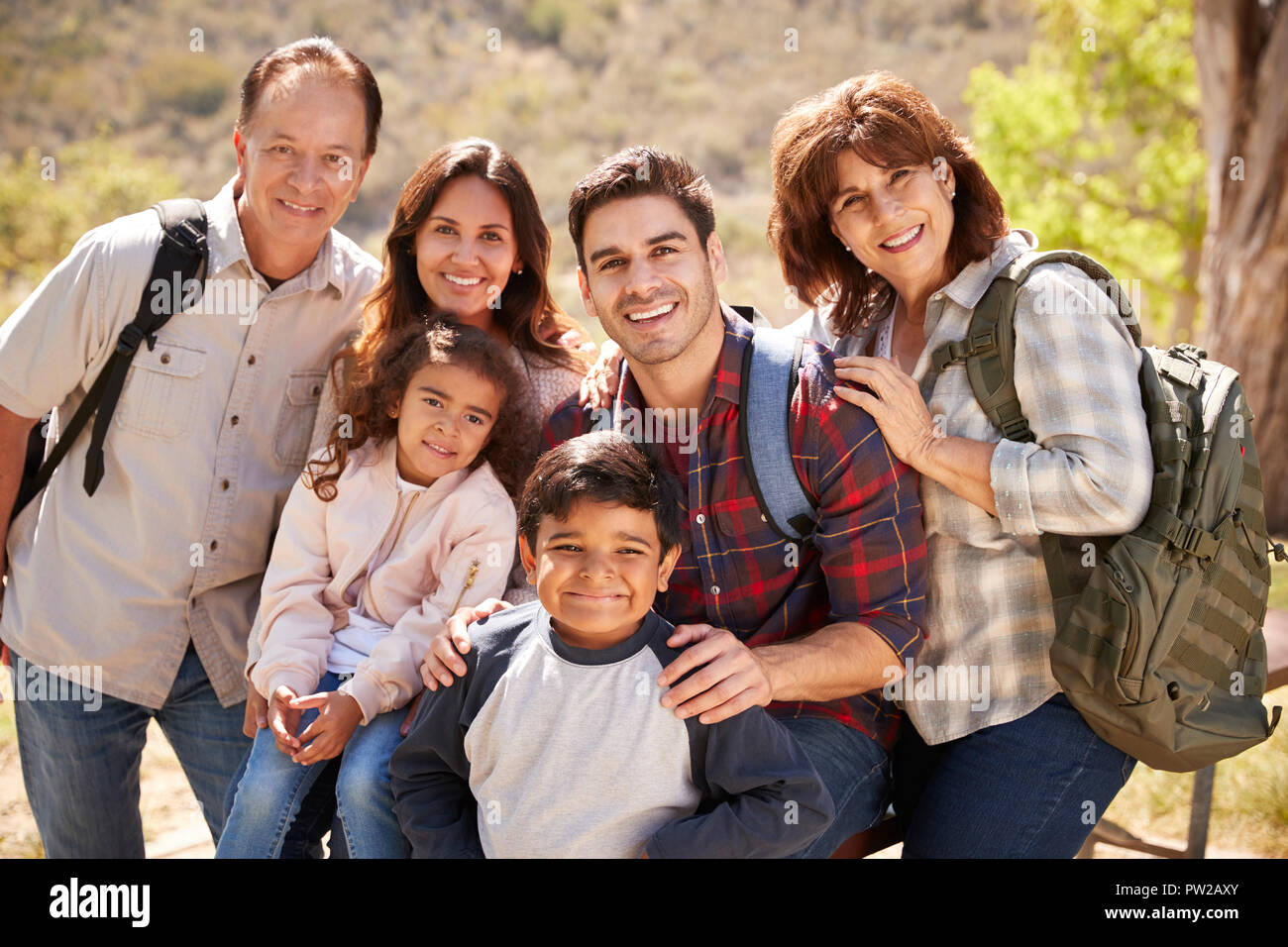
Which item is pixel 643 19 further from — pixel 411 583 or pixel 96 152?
pixel 411 583

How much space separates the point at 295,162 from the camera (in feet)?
10.2

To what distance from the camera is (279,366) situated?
3230mm

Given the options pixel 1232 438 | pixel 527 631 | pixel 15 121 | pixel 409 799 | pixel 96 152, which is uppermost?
pixel 15 121

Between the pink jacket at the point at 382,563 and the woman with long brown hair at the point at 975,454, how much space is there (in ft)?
3.39

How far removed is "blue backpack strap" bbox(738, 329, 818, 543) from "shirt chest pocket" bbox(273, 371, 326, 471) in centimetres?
136

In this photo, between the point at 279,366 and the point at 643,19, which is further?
the point at 643,19

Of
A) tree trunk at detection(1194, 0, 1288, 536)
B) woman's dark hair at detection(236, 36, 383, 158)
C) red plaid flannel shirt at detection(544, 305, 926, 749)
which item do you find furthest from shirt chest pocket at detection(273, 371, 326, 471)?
tree trunk at detection(1194, 0, 1288, 536)

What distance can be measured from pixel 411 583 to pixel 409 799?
0.66 m

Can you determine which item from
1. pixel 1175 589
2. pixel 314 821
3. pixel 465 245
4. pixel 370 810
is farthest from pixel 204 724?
pixel 1175 589

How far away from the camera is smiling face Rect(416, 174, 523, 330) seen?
3205 mm

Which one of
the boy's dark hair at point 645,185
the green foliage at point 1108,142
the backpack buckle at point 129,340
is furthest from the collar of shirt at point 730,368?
the green foliage at point 1108,142

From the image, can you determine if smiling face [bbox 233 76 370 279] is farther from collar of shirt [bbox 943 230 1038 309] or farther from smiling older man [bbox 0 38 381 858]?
collar of shirt [bbox 943 230 1038 309]
